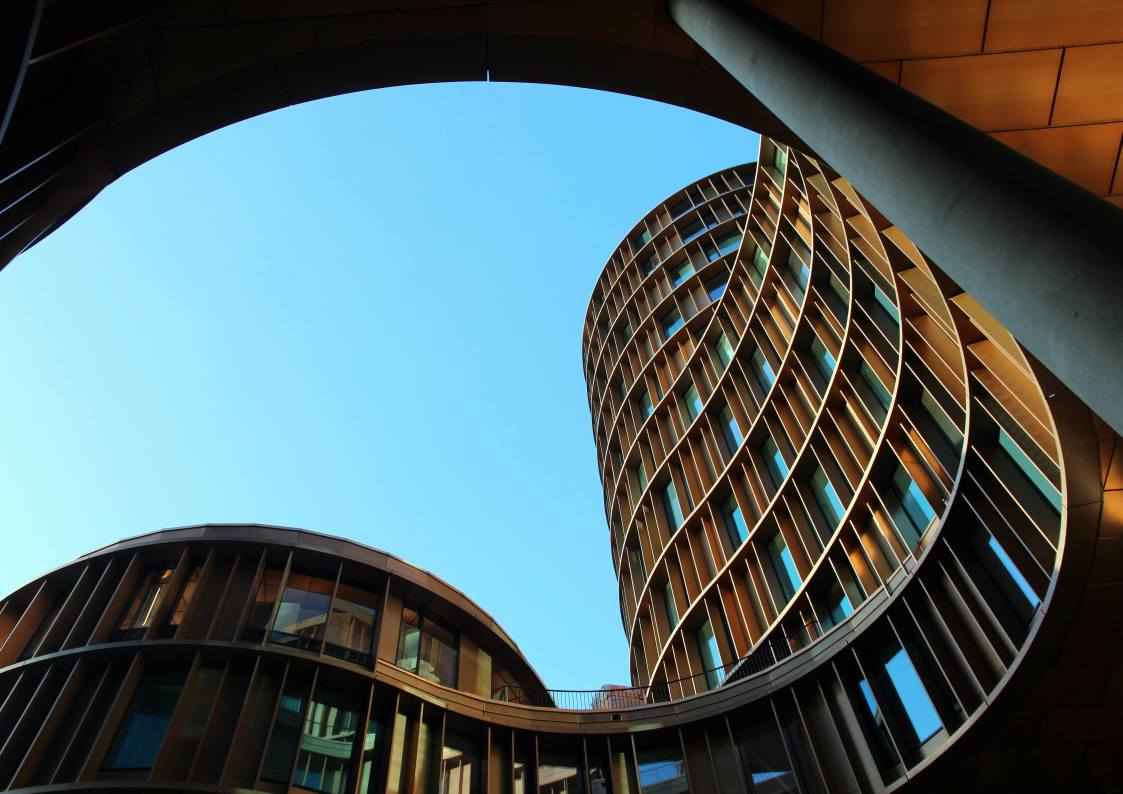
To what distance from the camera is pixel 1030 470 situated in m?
13.2

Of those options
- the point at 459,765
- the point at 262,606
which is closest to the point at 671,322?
the point at 459,765

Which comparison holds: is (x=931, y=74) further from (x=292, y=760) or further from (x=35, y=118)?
(x=292, y=760)

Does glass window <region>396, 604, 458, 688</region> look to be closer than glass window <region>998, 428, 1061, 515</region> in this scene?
No

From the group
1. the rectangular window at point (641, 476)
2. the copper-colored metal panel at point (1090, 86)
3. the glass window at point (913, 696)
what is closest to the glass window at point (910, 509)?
the glass window at point (913, 696)

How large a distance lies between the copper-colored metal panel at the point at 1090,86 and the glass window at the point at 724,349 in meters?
21.1

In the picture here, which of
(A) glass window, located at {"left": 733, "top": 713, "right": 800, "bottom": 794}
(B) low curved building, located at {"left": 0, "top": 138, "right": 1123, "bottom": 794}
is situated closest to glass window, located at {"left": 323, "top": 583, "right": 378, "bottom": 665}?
(B) low curved building, located at {"left": 0, "top": 138, "right": 1123, "bottom": 794}

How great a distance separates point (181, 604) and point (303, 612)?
3102mm

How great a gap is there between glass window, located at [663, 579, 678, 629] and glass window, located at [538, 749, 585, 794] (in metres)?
8.88

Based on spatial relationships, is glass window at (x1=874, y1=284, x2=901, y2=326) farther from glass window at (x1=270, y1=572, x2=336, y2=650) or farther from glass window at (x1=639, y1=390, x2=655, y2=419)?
glass window at (x1=270, y1=572, x2=336, y2=650)

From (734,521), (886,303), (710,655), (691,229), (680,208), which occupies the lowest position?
(710,655)

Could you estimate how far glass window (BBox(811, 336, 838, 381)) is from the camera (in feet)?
72.4

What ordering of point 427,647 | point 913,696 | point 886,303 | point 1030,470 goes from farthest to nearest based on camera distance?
point 427,647 → point 886,303 → point 913,696 → point 1030,470

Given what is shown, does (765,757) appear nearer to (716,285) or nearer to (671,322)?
(671,322)

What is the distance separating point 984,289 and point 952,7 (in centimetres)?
566
